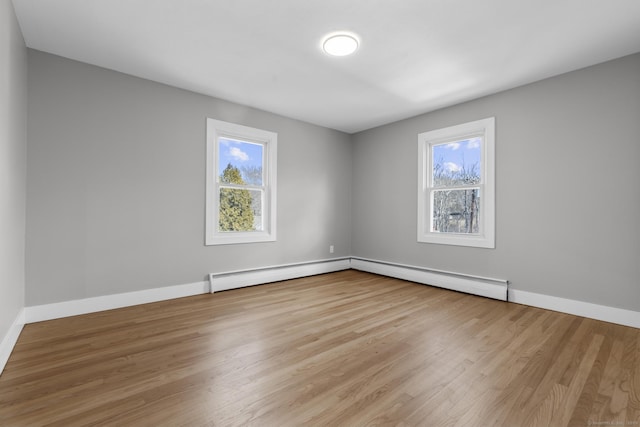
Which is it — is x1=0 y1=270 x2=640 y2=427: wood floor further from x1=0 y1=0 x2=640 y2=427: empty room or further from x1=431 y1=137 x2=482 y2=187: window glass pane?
x1=431 y1=137 x2=482 y2=187: window glass pane

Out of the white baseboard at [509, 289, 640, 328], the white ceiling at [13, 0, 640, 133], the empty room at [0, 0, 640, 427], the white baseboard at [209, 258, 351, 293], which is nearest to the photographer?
the empty room at [0, 0, 640, 427]

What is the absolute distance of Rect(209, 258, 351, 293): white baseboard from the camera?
153 inches

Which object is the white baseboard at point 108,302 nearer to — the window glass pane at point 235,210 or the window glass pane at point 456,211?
the window glass pane at point 235,210

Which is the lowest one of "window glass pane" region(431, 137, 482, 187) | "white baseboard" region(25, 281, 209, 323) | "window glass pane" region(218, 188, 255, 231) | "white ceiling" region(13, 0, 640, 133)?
"white baseboard" region(25, 281, 209, 323)

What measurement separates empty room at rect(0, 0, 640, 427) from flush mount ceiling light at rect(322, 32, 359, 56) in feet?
0.07

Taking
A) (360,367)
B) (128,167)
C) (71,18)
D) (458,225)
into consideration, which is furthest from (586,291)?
(71,18)

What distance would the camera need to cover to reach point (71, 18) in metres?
2.39

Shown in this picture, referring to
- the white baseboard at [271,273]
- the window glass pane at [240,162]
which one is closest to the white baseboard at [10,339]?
the white baseboard at [271,273]

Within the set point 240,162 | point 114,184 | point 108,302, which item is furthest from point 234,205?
point 108,302

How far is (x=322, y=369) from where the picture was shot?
1.92 metres

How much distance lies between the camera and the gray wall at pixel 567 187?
281 cm

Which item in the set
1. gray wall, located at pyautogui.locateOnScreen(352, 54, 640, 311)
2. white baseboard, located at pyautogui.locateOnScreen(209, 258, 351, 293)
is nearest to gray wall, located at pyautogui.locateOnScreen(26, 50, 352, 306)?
white baseboard, located at pyautogui.locateOnScreen(209, 258, 351, 293)

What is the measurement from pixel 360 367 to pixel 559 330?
197 centimetres

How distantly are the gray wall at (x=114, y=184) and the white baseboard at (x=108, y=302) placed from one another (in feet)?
0.22
